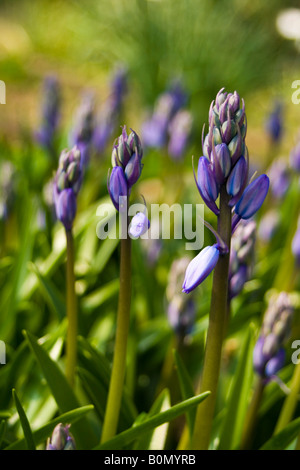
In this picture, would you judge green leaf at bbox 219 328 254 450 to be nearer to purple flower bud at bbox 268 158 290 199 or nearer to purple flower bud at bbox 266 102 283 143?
purple flower bud at bbox 268 158 290 199

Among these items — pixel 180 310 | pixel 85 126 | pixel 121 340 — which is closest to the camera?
pixel 121 340

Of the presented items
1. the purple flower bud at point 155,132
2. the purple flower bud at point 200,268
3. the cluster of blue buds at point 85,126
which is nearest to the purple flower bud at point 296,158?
the purple flower bud at point 155,132

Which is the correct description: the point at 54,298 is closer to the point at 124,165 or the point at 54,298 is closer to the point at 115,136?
the point at 124,165

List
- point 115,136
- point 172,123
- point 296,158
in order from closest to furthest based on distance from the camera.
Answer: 1. point 296,158
2. point 172,123
3. point 115,136

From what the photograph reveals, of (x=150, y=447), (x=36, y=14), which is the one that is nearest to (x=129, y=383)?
(x=150, y=447)

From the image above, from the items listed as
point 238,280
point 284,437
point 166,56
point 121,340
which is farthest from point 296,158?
point 166,56

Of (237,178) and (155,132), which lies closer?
(237,178)

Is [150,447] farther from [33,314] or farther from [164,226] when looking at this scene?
[164,226]
